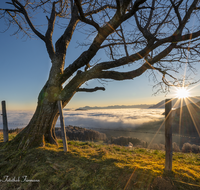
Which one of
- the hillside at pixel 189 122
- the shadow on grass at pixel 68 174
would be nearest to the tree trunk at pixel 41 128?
the shadow on grass at pixel 68 174

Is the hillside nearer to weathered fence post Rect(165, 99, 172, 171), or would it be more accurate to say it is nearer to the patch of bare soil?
weathered fence post Rect(165, 99, 172, 171)

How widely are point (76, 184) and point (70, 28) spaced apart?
7179 millimetres

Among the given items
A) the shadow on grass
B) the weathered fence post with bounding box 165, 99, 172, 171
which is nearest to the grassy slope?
the shadow on grass

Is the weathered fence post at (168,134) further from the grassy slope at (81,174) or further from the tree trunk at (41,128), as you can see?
the tree trunk at (41,128)

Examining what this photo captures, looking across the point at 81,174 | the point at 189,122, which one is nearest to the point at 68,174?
the point at 81,174

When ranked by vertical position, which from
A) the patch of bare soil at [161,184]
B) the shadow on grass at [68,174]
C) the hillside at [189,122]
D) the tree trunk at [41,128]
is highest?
the tree trunk at [41,128]

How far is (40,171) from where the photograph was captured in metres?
3.45

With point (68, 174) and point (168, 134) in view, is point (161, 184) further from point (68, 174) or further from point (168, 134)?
point (68, 174)

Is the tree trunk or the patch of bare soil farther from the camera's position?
the tree trunk

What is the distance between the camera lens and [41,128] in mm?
5586

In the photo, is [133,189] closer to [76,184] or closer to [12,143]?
[76,184]

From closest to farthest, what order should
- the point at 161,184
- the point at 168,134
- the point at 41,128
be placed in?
the point at 161,184
the point at 168,134
the point at 41,128

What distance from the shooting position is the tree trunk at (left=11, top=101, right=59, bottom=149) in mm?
5297

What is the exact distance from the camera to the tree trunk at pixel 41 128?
17.4ft
